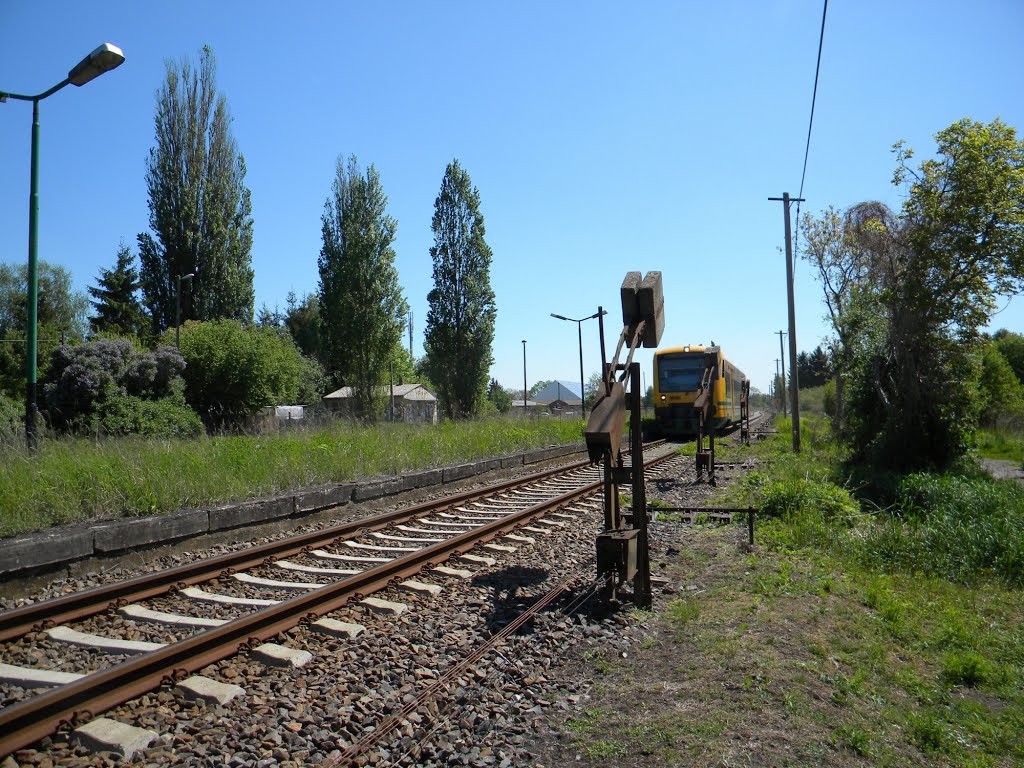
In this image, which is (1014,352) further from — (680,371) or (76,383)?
(76,383)

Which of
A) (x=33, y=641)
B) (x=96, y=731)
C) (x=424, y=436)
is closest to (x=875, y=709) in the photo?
(x=96, y=731)

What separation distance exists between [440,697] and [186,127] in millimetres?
37687

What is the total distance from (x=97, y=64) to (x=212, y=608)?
7.32 metres

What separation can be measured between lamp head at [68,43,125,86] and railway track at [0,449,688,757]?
643 centimetres

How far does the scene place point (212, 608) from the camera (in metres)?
5.23

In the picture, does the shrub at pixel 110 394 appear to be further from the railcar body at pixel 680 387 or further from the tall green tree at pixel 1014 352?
the tall green tree at pixel 1014 352

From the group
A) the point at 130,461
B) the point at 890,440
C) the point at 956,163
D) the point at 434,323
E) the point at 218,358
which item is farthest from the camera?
the point at 434,323

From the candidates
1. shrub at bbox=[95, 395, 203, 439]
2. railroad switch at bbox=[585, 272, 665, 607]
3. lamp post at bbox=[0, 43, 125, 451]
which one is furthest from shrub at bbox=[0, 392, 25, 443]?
railroad switch at bbox=[585, 272, 665, 607]

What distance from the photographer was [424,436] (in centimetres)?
1669

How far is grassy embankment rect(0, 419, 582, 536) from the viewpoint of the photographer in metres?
7.19

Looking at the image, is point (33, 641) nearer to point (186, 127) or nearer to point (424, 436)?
point (424, 436)

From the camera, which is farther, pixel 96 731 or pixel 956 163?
pixel 956 163

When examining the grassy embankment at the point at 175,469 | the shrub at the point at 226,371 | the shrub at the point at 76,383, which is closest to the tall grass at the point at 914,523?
the grassy embankment at the point at 175,469

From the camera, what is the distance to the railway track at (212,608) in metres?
3.51
